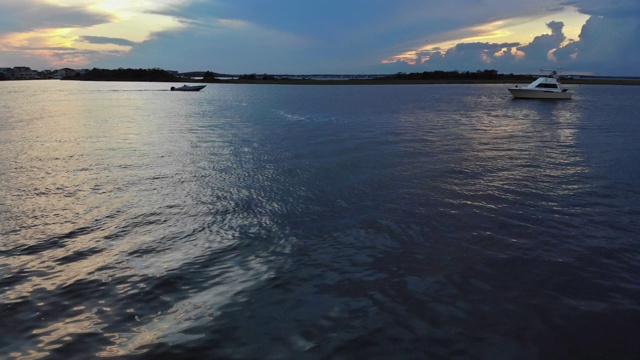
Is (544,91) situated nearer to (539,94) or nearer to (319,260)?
(539,94)

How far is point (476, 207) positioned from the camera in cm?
1402

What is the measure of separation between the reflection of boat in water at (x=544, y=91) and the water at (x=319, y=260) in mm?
63593

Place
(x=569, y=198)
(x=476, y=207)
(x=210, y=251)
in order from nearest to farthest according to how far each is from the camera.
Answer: (x=210, y=251), (x=476, y=207), (x=569, y=198)

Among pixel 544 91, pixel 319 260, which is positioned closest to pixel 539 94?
pixel 544 91

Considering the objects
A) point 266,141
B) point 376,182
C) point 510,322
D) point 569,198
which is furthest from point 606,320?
point 266,141

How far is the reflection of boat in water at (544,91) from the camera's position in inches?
3044

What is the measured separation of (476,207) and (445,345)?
820cm

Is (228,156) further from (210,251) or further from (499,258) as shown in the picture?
(499,258)

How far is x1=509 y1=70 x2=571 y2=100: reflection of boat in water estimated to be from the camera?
7731 centimetres

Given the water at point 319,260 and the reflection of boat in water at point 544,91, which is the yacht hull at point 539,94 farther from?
the water at point 319,260

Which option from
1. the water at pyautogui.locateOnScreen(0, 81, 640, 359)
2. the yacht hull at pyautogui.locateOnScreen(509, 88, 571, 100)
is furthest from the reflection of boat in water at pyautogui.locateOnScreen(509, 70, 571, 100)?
the water at pyautogui.locateOnScreen(0, 81, 640, 359)

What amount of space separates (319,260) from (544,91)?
267ft

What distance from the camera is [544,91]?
77500 millimetres

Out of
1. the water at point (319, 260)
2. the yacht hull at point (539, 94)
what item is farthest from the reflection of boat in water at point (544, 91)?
the water at point (319, 260)
